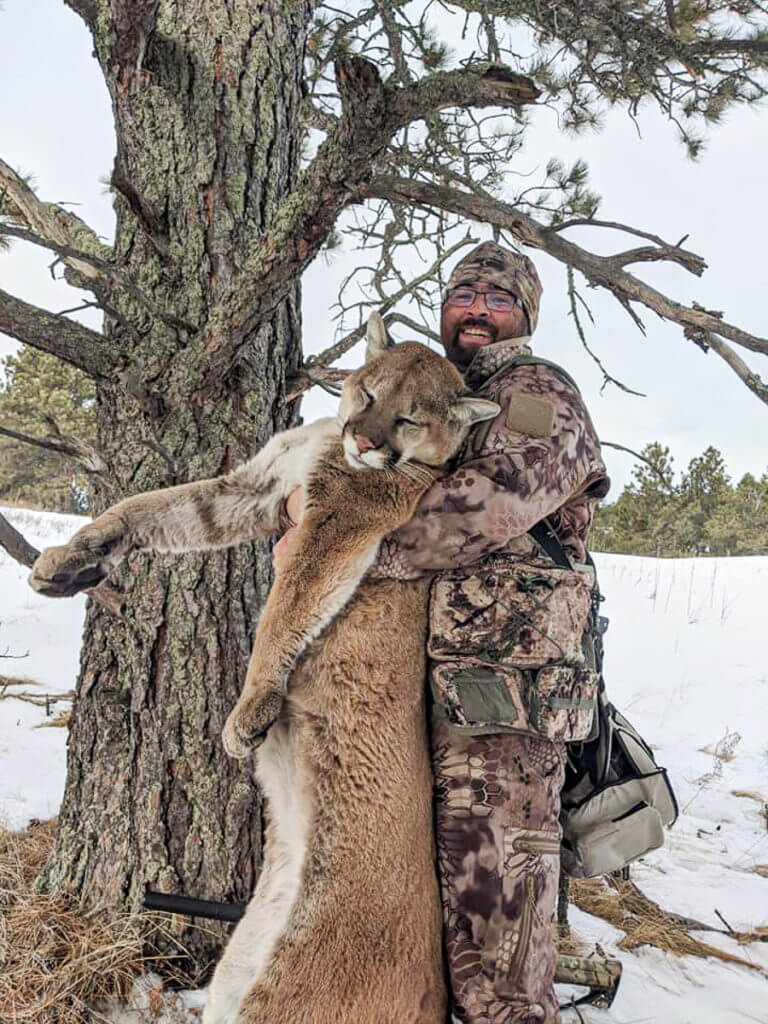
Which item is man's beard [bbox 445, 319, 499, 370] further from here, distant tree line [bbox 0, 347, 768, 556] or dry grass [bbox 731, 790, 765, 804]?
distant tree line [bbox 0, 347, 768, 556]

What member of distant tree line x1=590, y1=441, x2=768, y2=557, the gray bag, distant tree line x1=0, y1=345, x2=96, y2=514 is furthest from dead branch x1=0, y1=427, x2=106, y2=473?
distant tree line x1=590, y1=441, x2=768, y2=557

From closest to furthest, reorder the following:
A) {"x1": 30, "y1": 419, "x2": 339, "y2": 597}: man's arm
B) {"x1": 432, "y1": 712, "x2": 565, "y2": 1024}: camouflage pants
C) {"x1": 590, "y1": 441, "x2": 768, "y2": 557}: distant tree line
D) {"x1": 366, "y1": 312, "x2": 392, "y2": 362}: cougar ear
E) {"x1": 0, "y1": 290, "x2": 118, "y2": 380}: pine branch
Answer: {"x1": 432, "y1": 712, "x2": 565, "y2": 1024}: camouflage pants < {"x1": 30, "y1": 419, "x2": 339, "y2": 597}: man's arm < {"x1": 0, "y1": 290, "x2": 118, "y2": 380}: pine branch < {"x1": 366, "y1": 312, "x2": 392, "y2": 362}: cougar ear < {"x1": 590, "y1": 441, "x2": 768, "y2": 557}: distant tree line

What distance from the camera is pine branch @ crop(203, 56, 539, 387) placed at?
2096 mm

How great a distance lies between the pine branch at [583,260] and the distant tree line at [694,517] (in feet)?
107

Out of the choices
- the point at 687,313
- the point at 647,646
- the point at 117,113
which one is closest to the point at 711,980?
the point at 687,313

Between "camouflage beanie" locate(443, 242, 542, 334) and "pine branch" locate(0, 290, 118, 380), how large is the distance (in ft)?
4.86

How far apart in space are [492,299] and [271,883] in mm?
2247

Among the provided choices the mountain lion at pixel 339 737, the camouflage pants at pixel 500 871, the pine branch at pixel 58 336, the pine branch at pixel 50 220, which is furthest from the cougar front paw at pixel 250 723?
the pine branch at pixel 50 220

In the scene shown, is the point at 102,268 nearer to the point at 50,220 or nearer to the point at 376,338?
the point at 50,220

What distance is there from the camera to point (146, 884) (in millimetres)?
3088

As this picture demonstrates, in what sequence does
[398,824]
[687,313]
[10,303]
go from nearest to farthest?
[398,824] → [10,303] → [687,313]

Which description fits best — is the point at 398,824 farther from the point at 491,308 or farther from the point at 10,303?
the point at 10,303

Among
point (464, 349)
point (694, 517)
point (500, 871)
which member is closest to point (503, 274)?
point (464, 349)

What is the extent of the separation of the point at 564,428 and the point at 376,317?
3.34 ft
